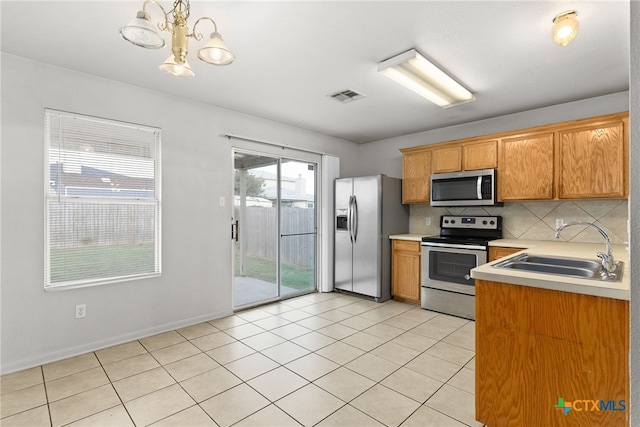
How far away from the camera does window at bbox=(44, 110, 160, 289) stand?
8.80 feet

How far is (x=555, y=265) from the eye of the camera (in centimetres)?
230

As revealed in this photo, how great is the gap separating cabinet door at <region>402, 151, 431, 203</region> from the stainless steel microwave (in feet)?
0.50

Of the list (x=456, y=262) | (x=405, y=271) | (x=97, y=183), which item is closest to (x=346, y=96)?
(x=456, y=262)

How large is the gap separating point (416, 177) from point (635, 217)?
13.2ft

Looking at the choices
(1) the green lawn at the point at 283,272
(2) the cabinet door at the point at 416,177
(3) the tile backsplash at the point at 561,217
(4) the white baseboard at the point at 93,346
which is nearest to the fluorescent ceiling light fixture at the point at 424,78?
(2) the cabinet door at the point at 416,177

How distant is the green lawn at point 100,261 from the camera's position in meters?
2.71

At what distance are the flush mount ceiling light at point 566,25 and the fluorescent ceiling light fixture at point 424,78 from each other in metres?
0.85

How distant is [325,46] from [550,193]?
2.87m

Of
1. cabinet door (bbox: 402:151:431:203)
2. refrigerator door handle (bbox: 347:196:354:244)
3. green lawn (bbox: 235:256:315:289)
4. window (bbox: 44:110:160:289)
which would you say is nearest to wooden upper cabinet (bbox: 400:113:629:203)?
cabinet door (bbox: 402:151:431:203)

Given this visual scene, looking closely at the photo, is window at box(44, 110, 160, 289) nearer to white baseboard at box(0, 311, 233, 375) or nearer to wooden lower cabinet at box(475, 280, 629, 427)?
white baseboard at box(0, 311, 233, 375)

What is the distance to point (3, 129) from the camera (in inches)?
96.1

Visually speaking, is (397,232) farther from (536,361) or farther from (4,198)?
(4,198)

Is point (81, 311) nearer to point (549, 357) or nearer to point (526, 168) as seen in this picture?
point (549, 357)

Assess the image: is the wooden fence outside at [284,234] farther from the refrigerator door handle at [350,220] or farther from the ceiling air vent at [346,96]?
the ceiling air vent at [346,96]
